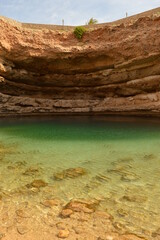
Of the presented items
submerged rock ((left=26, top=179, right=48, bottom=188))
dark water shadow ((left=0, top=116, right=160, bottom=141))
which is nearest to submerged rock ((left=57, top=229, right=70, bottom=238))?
submerged rock ((left=26, top=179, right=48, bottom=188))

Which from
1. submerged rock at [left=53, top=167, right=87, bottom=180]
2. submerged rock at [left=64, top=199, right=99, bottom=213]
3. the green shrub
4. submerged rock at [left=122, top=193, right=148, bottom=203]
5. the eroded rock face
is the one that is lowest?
submerged rock at [left=64, top=199, right=99, bottom=213]

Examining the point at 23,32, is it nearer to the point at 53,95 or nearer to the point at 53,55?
the point at 53,55

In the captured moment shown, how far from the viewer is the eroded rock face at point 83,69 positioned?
16719 millimetres

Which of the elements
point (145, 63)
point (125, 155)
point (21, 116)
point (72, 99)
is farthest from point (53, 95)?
point (125, 155)

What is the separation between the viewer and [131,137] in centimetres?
1081

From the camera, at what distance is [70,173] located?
5.79 m

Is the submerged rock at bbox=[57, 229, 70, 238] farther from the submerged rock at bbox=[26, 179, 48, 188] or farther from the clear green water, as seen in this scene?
the submerged rock at bbox=[26, 179, 48, 188]

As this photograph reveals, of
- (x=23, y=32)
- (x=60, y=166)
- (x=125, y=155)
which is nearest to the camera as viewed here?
(x=60, y=166)

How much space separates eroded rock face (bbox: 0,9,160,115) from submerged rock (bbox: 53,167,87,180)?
12.8 m

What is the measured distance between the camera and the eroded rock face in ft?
54.9

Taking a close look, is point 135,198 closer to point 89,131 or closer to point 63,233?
point 63,233

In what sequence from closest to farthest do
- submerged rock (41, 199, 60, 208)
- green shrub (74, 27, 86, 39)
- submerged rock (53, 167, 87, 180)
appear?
submerged rock (41, 199, 60, 208)
submerged rock (53, 167, 87, 180)
green shrub (74, 27, 86, 39)

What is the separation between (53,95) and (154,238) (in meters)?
19.6

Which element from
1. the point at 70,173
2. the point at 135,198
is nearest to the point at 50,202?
the point at 70,173
